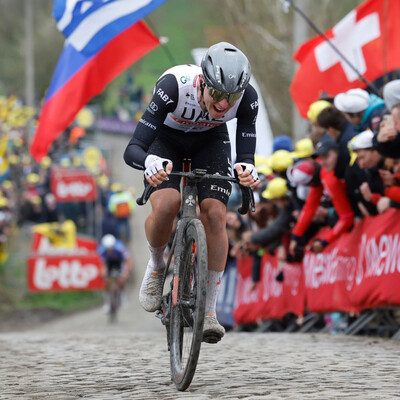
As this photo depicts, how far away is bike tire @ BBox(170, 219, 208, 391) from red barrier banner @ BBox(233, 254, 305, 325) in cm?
572

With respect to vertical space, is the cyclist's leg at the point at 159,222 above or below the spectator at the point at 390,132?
below

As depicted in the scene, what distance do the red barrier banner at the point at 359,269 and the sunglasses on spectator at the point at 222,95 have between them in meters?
3.81

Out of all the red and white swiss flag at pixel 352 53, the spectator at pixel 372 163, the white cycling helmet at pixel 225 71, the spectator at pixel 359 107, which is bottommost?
the white cycling helmet at pixel 225 71

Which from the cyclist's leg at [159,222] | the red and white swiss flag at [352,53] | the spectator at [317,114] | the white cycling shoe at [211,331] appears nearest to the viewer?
the white cycling shoe at [211,331]

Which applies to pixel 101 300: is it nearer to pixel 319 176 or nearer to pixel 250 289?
pixel 250 289

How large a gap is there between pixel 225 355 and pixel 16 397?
2768 mm

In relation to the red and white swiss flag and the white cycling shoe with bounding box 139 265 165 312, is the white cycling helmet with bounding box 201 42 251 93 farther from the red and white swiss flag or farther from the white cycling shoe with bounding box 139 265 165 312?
the red and white swiss flag

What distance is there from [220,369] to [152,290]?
0.83 metres

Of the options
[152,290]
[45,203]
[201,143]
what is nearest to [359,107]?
[201,143]

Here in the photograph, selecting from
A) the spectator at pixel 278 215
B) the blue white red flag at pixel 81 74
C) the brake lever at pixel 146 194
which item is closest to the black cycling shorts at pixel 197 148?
the brake lever at pixel 146 194

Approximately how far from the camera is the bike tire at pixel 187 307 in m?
5.97

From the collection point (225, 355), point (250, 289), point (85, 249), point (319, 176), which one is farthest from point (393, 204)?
point (85, 249)

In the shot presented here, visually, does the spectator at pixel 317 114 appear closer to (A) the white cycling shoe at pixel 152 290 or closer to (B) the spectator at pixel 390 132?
(B) the spectator at pixel 390 132

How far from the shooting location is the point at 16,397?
603cm
